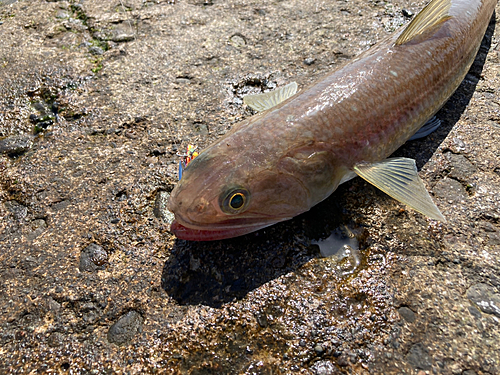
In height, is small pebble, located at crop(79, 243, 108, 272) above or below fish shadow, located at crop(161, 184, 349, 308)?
below

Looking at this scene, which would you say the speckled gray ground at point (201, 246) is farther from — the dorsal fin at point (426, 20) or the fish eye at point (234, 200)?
the dorsal fin at point (426, 20)

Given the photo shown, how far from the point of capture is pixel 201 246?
2.78 metres

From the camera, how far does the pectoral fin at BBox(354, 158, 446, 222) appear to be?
107 inches

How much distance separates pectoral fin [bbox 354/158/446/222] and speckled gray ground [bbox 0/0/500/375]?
22 centimetres

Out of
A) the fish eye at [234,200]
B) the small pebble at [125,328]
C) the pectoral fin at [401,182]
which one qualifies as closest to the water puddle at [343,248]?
the pectoral fin at [401,182]

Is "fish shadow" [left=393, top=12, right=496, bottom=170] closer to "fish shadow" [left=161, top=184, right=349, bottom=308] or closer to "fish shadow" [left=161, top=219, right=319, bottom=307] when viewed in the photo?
"fish shadow" [left=161, top=184, right=349, bottom=308]

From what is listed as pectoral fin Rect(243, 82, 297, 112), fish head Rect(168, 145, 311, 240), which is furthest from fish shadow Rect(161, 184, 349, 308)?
pectoral fin Rect(243, 82, 297, 112)

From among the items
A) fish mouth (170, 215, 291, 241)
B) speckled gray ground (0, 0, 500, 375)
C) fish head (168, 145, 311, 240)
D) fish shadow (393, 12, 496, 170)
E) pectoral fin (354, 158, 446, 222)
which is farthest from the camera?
fish shadow (393, 12, 496, 170)

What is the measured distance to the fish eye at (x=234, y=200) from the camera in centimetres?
251

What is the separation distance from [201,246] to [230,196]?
531 mm

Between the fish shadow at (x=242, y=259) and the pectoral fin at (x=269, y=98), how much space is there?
4.07 feet

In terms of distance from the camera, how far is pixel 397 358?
221 centimetres

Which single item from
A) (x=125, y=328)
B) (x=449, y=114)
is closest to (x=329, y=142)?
(x=449, y=114)

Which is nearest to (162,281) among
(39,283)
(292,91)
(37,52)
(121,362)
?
(121,362)
